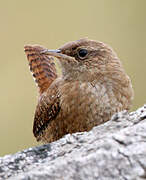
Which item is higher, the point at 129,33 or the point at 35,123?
the point at 129,33

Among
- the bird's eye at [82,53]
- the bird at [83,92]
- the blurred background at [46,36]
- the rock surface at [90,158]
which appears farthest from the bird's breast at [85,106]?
the blurred background at [46,36]

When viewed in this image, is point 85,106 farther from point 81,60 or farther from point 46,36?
point 46,36

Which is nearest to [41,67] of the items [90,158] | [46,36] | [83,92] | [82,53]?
[82,53]

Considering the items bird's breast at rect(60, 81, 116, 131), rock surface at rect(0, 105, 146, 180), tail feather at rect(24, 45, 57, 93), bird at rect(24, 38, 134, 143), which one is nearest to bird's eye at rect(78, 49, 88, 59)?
bird at rect(24, 38, 134, 143)

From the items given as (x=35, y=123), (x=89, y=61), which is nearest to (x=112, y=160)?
(x=89, y=61)

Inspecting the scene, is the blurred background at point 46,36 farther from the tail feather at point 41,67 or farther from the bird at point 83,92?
the bird at point 83,92

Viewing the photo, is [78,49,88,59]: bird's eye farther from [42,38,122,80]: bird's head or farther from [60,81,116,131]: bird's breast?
[60,81,116,131]: bird's breast

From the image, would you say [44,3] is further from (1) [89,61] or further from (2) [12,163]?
(2) [12,163]
